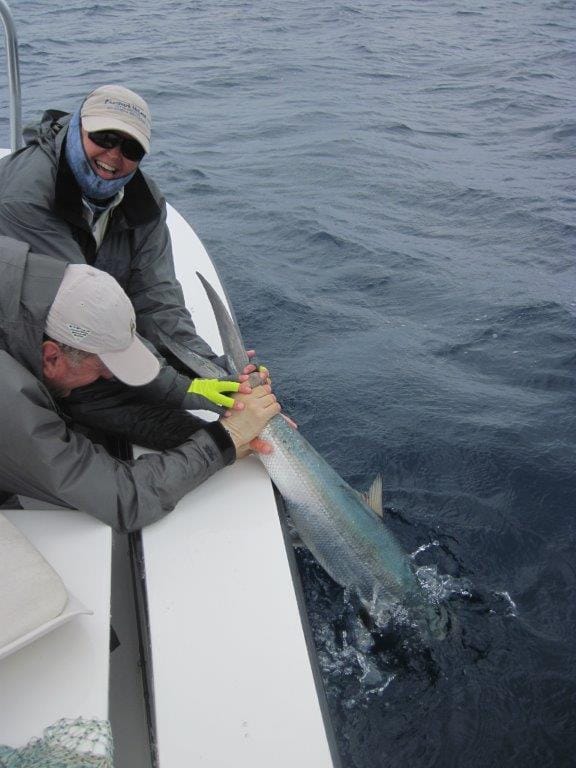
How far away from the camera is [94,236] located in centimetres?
347

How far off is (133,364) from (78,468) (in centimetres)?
43

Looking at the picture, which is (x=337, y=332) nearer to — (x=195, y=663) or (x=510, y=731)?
(x=510, y=731)

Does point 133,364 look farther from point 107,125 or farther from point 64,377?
point 107,125

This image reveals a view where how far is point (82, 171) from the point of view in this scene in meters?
3.22

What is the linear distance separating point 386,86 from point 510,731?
1179cm

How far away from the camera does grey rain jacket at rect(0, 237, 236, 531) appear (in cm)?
230

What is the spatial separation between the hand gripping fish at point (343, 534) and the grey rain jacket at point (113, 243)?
22.0 inches

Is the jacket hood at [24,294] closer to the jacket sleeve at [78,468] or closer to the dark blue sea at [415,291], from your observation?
the jacket sleeve at [78,468]

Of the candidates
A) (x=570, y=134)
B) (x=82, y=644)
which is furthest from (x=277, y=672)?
(x=570, y=134)

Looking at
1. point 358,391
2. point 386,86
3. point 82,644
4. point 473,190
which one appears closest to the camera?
point 82,644

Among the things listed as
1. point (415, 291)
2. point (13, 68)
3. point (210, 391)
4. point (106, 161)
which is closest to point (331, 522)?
point (210, 391)

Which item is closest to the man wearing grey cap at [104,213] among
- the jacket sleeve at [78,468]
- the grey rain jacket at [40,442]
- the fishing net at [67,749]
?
the jacket sleeve at [78,468]

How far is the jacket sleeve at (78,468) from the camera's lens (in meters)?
2.30

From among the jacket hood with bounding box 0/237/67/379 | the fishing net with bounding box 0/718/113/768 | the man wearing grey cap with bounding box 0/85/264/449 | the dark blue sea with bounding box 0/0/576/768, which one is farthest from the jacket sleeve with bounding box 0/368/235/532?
the dark blue sea with bounding box 0/0/576/768
